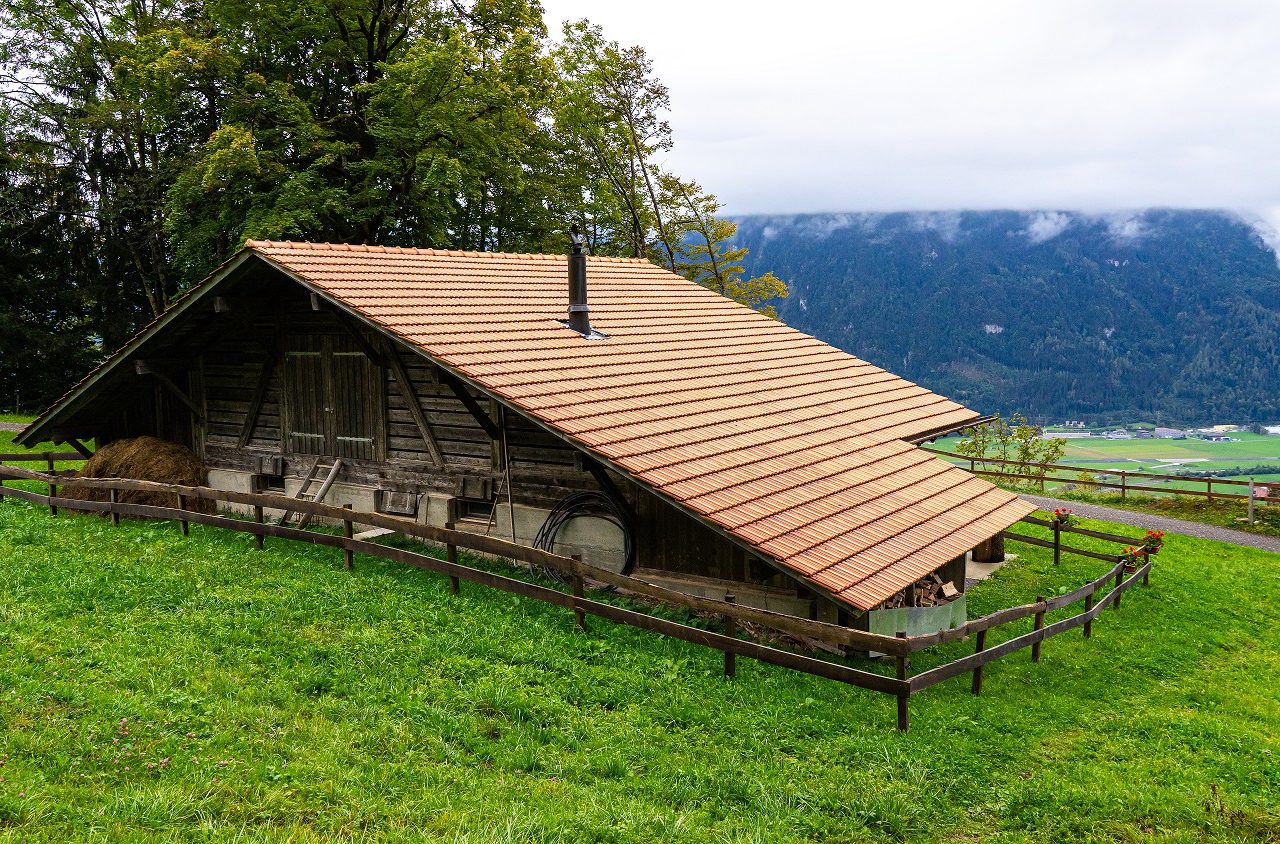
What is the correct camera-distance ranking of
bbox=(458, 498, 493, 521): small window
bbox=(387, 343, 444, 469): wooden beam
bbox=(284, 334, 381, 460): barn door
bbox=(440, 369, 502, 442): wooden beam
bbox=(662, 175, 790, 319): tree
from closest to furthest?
bbox=(440, 369, 502, 442): wooden beam < bbox=(458, 498, 493, 521): small window < bbox=(387, 343, 444, 469): wooden beam < bbox=(284, 334, 381, 460): barn door < bbox=(662, 175, 790, 319): tree

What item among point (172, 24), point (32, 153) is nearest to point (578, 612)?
point (172, 24)

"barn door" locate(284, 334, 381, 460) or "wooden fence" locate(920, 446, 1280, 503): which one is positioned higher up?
"barn door" locate(284, 334, 381, 460)

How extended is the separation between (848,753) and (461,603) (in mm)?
5087

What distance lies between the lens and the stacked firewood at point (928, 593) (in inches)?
490

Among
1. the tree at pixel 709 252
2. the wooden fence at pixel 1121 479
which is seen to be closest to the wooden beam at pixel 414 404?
the wooden fence at pixel 1121 479

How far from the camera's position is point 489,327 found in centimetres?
1463

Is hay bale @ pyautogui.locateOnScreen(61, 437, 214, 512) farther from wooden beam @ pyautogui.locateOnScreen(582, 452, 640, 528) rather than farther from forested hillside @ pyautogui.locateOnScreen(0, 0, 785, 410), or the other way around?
forested hillside @ pyautogui.locateOnScreen(0, 0, 785, 410)

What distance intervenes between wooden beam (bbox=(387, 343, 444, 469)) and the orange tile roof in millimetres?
1035

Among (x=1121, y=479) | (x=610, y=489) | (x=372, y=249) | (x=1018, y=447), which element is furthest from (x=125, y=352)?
(x=1018, y=447)

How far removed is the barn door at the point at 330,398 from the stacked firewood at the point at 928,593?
29.3 ft

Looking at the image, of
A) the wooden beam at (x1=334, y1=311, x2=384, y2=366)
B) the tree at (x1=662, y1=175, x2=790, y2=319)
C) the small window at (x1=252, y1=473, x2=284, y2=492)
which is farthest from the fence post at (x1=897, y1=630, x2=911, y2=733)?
the tree at (x1=662, y1=175, x2=790, y2=319)

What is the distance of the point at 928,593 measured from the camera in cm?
1299

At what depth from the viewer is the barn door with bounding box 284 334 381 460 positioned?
15.4m

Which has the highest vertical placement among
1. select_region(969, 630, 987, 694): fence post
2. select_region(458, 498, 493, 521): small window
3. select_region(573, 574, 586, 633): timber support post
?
select_region(458, 498, 493, 521): small window
